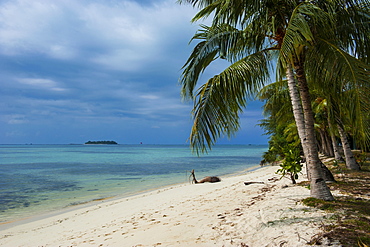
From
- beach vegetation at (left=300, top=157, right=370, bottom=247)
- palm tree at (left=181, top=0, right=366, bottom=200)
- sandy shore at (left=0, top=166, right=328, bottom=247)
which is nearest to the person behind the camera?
beach vegetation at (left=300, top=157, right=370, bottom=247)

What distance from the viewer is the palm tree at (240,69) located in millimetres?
5379

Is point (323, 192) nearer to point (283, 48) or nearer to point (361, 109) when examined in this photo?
point (361, 109)

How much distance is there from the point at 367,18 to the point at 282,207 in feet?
14.7

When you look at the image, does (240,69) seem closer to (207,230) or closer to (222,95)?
(222,95)

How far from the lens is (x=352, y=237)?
343 centimetres

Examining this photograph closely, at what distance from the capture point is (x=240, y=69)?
5.47m

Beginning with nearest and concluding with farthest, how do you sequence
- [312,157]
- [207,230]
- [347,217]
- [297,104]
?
[347,217]
[207,230]
[312,157]
[297,104]

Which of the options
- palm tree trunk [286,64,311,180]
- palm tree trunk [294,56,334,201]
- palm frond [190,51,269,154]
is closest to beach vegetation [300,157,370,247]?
palm tree trunk [294,56,334,201]

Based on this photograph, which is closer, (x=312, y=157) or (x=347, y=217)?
(x=347, y=217)

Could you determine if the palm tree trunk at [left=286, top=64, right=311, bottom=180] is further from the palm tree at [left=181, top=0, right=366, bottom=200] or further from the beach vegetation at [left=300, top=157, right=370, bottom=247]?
the beach vegetation at [left=300, top=157, right=370, bottom=247]

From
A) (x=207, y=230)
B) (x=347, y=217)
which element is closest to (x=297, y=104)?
(x=347, y=217)

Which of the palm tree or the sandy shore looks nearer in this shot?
the sandy shore

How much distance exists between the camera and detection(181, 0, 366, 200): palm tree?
5379mm

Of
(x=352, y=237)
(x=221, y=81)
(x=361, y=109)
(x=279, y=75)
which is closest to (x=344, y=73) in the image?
(x=361, y=109)
